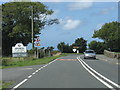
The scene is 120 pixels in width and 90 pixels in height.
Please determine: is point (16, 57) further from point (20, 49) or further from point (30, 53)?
point (30, 53)

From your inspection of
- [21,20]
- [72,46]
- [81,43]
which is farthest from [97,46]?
[21,20]

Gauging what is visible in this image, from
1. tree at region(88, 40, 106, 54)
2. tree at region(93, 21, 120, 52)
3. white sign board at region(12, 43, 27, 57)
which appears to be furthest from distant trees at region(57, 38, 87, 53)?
white sign board at region(12, 43, 27, 57)

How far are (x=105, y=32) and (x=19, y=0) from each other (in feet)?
189

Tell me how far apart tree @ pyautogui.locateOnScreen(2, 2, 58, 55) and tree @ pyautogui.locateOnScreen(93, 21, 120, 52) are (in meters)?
50.8

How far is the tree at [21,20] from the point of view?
63.0 metres

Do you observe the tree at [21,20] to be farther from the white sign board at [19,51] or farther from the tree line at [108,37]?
the tree line at [108,37]

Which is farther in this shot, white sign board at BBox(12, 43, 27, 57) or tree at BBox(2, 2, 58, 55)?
tree at BBox(2, 2, 58, 55)

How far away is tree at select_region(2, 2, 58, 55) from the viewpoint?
62963 millimetres

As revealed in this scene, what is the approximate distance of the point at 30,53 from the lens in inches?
1845

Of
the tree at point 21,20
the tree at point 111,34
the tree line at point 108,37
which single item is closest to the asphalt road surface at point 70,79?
the tree at point 21,20

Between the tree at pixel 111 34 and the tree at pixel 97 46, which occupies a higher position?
the tree at pixel 111 34

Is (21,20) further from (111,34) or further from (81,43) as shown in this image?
(81,43)

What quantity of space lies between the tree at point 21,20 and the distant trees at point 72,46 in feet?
159

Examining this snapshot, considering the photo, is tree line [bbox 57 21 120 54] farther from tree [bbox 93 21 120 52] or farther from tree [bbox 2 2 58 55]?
tree [bbox 2 2 58 55]
